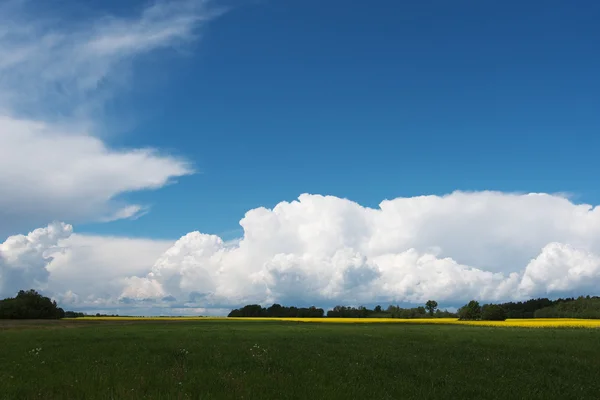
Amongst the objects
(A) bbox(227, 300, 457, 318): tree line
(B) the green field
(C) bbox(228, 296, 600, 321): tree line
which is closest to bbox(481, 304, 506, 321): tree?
(C) bbox(228, 296, 600, 321): tree line

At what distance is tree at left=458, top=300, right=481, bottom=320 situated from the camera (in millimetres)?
128762

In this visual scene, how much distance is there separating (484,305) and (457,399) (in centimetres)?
12111

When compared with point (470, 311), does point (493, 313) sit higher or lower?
lower

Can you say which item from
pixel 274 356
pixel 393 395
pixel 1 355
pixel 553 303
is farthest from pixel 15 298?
pixel 553 303

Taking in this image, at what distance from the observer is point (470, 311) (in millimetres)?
129875

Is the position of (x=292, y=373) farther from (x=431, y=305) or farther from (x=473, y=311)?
(x=431, y=305)

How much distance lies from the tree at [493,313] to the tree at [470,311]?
18.6 ft

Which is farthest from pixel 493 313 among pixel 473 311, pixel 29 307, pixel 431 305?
pixel 29 307

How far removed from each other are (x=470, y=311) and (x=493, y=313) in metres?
9.44

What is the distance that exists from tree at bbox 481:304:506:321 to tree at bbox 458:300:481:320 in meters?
5.67

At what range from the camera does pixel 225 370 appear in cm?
1894

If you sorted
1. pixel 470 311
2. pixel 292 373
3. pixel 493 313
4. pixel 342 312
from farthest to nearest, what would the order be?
1. pixel 342 312
2. pixel 470 311
3. pixel 493 313
4. pixel 292 373

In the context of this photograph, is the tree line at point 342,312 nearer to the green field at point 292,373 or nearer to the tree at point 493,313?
the tree at point 493,313

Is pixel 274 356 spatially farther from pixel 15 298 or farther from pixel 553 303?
pixel 553 303
